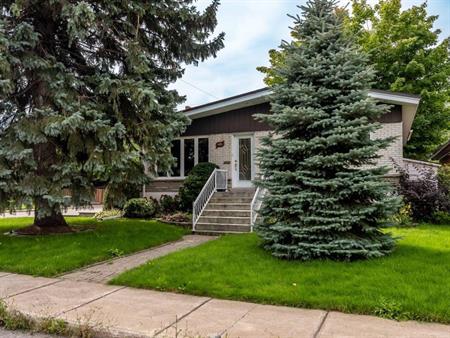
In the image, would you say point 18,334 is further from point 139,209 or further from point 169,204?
point 169,204

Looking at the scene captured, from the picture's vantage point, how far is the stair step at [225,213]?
35.3 ft

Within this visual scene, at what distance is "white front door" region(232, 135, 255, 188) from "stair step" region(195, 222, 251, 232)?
10.8 feet

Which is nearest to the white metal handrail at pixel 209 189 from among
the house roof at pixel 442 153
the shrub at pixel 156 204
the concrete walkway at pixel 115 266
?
the concrete walkway at pixel 115 266

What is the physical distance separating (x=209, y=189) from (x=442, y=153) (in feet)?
50.7

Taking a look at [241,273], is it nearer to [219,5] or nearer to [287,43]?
[287,43]

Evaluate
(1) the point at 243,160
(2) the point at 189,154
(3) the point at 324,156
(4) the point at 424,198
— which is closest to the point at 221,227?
(1) the point at 243,160

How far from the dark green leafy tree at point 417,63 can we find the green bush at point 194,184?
9.79 meters

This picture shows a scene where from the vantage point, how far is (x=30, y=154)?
25.4 feet

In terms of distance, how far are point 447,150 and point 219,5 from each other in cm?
1619

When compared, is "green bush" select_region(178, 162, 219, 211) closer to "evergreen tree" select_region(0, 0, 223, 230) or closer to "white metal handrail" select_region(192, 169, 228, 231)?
"white metal handrail" select_region(192, 169, 228, 231)

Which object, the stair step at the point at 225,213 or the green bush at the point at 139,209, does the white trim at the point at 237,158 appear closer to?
the stair step at the point at 225,213

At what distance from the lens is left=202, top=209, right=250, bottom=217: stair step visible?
1077 cm

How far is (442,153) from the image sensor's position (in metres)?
20.7

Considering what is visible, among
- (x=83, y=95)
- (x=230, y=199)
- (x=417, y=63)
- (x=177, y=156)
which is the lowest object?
(x=230, y=199)
